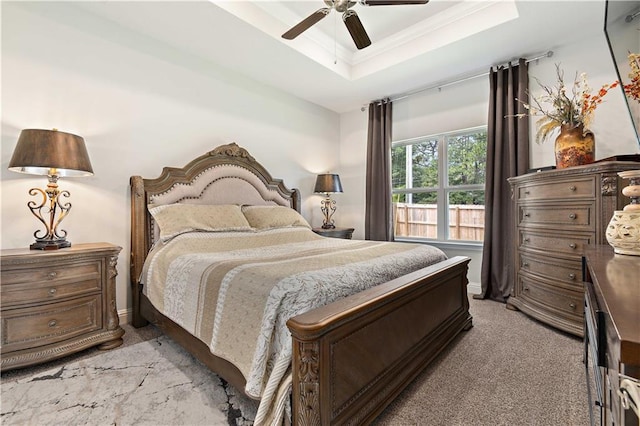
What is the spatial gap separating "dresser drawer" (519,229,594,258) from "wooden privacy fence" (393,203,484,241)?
873 millimetres

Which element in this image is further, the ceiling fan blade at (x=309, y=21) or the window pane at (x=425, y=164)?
the window pane at (x=425, y=164)

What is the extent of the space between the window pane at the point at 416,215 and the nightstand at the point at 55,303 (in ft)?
11.5

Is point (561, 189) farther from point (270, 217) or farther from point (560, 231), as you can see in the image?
point (270, 217)

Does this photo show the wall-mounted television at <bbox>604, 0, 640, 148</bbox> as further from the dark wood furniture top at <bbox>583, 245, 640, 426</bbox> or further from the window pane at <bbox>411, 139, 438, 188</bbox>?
the window pane at <bbox>411, 139, 438, 188</bbox>

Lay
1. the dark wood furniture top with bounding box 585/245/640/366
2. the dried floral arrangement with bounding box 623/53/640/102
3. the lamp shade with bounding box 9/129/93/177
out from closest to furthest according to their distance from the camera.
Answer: the dark wood furniture top with bounding box 585/245/640/366, the dried floral arrangement with bounding box 623/53/640/102, the lamp shade with bounding box 9/129/93/177

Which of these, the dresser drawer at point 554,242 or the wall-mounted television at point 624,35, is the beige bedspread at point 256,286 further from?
the wall-mounted television at point 624,35

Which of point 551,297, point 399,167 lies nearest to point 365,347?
point 551,297

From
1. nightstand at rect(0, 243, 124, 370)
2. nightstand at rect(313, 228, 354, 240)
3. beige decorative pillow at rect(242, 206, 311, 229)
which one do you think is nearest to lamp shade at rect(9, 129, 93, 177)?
nightstand at rect(0, 243, 124, 370)

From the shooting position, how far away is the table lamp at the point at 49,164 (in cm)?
199

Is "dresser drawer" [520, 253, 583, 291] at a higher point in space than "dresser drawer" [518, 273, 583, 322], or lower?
higher

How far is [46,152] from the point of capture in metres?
2.00

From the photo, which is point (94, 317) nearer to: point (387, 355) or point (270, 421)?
point (270, 421)

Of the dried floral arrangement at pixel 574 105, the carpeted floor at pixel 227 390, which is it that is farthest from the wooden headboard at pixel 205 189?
the dried floral arrangement at pixel 574 105

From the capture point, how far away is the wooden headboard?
8.94 feet
